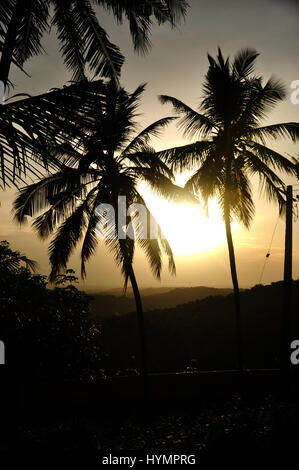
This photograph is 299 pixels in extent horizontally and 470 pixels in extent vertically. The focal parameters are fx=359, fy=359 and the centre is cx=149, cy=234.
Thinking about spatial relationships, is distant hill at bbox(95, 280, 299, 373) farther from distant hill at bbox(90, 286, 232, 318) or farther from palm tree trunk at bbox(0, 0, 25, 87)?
distant hill at bbox(90, 286, 232, 318)

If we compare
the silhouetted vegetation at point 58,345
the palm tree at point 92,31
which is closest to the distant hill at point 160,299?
the silhouetted vegetation at point 58,345

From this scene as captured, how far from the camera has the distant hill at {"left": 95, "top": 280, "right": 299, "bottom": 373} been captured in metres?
21.5

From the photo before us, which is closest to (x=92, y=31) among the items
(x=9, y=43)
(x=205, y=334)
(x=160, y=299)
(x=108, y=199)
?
(x=9, y=43)

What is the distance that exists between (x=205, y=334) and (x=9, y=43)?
2417 cm

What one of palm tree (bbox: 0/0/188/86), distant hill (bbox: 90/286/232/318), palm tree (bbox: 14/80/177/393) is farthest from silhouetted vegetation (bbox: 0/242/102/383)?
distant hill (bbox: 90/286/232/318)

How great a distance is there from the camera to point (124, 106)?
444 inches

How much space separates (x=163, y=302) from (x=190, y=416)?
4619cm

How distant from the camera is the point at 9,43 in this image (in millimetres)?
3537

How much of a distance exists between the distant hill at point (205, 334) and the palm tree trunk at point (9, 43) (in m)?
17.2

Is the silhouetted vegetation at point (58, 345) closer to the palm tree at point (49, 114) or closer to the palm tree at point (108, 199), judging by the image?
the palm tree at point (108, 199)

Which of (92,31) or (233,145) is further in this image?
(233,145)

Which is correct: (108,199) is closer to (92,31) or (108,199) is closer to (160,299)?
(92,31)
